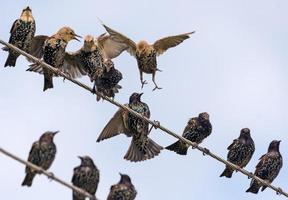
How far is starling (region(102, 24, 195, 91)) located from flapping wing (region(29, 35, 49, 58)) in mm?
865

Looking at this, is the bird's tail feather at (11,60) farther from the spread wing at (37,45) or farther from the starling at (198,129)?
the starling at (198,129)

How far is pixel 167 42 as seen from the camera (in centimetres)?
1516

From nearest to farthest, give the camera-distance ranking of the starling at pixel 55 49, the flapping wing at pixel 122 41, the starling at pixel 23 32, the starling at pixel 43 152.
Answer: the starling at pixel 43 152, the starling at pixel 55 49, the starling at pixel 23 32, the flapping wing at pixel 122 41

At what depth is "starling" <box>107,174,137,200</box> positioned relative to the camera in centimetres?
1232

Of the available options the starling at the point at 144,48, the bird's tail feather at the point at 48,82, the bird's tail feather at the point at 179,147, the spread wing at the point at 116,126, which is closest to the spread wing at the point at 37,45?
the bird's tail feather at the point at 48,82

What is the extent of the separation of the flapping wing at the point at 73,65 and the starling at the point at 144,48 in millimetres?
669

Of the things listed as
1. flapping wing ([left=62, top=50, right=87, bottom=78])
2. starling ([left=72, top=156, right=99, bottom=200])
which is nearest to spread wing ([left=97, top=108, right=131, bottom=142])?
flapping wing ([left=62, top=50, right=87, bottom=78])

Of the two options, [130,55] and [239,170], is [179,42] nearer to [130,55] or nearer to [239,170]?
[130,55]

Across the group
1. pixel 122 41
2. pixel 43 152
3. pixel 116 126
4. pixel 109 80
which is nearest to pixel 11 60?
pixel 109 80

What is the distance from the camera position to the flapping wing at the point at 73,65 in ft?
46.6

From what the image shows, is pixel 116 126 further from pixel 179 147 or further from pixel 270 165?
pixel 270 165

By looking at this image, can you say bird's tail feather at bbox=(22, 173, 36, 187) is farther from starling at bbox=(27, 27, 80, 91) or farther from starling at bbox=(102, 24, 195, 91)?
starling at bbox=(102, 24, 195, 91)

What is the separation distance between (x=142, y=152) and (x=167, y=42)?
1742 millimetres

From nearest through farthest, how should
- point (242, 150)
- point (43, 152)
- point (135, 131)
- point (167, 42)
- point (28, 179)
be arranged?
point (28, 179) → point (43, 152) → point (135, 131) → point (242, 150) → point (167, 42)
